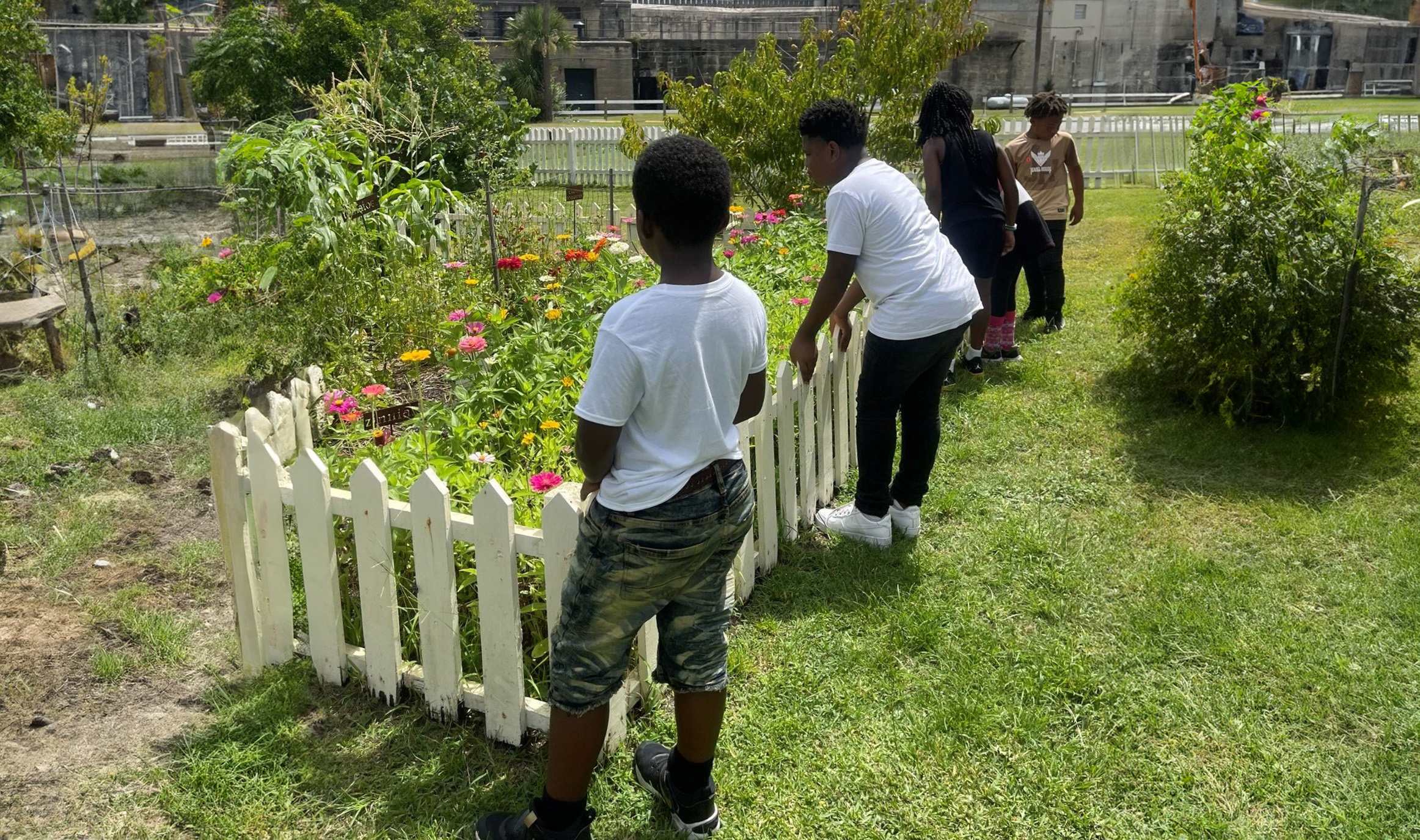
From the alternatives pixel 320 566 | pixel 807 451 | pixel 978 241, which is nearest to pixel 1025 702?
pixel 807 451

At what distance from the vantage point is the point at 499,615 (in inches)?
108

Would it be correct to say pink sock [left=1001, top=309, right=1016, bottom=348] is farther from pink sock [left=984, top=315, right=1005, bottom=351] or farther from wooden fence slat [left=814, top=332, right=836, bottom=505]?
wooden fence slat [left=814, top=332, right=836, bottom=505]

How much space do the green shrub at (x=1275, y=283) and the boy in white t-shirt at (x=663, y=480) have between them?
360 cm

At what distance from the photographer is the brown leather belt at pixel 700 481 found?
86.3 inches

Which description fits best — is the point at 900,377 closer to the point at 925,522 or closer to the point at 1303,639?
the point at 925,522

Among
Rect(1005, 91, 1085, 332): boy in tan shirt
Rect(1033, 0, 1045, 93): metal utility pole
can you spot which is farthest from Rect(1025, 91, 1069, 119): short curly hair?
Rect(1033, 0, 1045, 93): metal utility pole

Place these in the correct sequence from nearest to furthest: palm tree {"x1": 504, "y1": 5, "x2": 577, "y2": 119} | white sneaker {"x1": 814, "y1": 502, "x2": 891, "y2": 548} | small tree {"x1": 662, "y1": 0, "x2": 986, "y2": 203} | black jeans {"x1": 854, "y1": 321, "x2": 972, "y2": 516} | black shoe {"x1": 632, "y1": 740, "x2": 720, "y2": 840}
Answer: black shoe {"x1": 632, "y1": 740, "x2": 720, "y2": 840}, black jeans {"x1": 854, "y1": 321, "x2": 972, "y2": 516}, white sneaker {"x1": 814, "y1": 502, "x2": 891, "y2": 548}, small tree {"x1": 662, "y1": 0, "x2": 986, "y2": 203}, palm tree {"x1": 504, "y1": 5, "x2": 577, "y2": 119}

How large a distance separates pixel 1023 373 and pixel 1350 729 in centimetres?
347

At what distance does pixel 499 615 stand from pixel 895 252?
6.13 ft

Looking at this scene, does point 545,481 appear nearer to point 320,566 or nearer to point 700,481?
point 320,566

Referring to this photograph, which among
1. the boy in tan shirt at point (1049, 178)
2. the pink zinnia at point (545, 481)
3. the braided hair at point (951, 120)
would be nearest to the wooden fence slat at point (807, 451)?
the pink zinnia at point (545, 481)

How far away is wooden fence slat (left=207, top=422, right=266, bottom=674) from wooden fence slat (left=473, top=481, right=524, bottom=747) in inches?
33.2

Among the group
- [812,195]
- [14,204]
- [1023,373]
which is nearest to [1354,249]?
[1023,373]

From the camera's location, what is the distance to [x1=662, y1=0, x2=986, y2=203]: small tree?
8.81 meters
